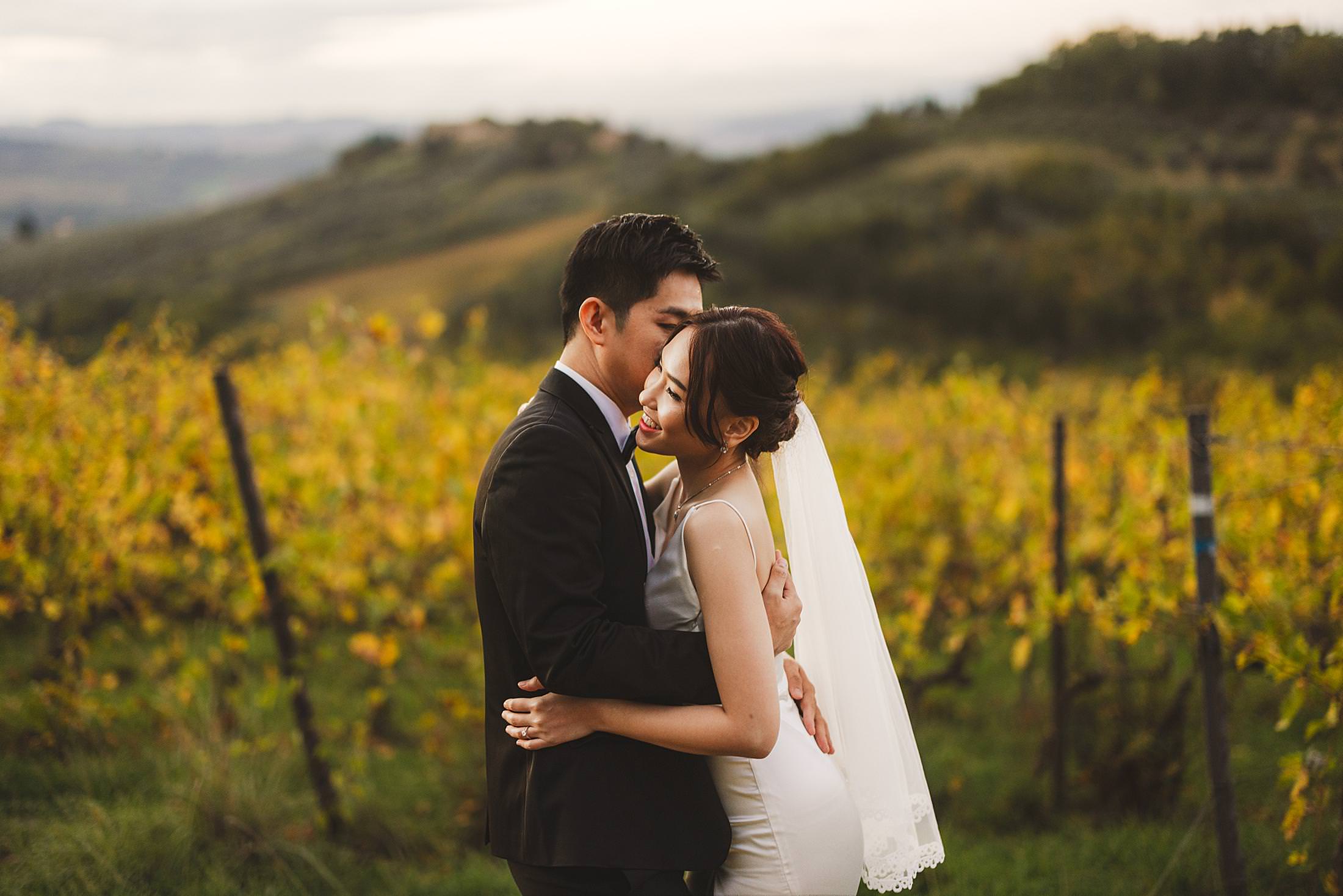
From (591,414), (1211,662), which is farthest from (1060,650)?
(591,414)

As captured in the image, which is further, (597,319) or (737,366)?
(597,319)

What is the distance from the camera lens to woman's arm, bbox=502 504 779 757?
1.76 m

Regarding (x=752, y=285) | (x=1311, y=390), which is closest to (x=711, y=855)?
(x=1311, y=390)

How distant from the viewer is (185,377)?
5.29 meters

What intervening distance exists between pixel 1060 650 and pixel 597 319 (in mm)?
3329

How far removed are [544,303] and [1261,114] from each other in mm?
23211

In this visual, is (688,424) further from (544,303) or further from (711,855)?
(544,303)

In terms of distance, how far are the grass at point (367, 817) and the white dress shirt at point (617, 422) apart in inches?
84.9

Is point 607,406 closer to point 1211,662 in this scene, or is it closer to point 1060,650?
point 1211,662

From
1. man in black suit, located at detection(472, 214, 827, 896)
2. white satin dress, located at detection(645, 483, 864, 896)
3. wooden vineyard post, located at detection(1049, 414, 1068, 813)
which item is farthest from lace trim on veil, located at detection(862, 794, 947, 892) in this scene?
wooden vineyard post, located at detection(1049, 414, 1068, 813)

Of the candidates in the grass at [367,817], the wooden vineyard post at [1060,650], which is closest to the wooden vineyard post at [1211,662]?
the grass at [367,817]

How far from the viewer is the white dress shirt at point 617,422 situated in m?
1.95

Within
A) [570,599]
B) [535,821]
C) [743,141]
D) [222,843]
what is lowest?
[222,843]

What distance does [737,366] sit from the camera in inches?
73.9
